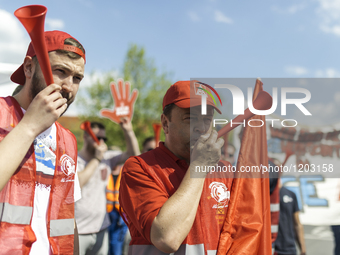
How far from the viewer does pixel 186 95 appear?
5.97ft

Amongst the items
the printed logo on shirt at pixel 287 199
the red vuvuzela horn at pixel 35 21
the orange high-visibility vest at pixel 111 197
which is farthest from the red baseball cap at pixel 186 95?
the orange high-visibility vest at pixel 111 197

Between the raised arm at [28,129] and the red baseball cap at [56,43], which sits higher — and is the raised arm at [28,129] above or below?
below

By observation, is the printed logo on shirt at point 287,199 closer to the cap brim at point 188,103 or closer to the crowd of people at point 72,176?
the crowd of people at point 72,176

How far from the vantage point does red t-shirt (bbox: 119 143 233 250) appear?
1493 millimetres

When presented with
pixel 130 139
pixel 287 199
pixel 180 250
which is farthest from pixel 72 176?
pixel 287 199

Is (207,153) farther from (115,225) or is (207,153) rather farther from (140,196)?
(115,225)

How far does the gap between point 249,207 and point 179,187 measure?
56 centimetres

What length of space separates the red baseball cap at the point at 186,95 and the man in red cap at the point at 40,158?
1.78ft

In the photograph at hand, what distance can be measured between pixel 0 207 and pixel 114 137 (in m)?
23.4

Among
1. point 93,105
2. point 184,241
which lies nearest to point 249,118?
point 184,241

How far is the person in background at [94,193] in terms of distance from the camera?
4.14m

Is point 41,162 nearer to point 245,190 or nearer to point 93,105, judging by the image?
point 245,190

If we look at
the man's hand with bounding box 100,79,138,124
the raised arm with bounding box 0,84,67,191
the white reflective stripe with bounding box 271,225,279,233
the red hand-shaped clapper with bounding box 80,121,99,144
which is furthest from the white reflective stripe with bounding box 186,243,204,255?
the man's hand with bounding box 100,79,138,124

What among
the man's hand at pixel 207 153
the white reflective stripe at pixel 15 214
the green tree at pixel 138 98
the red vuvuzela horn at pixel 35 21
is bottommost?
the white reflective stripe at pixel 15 214
